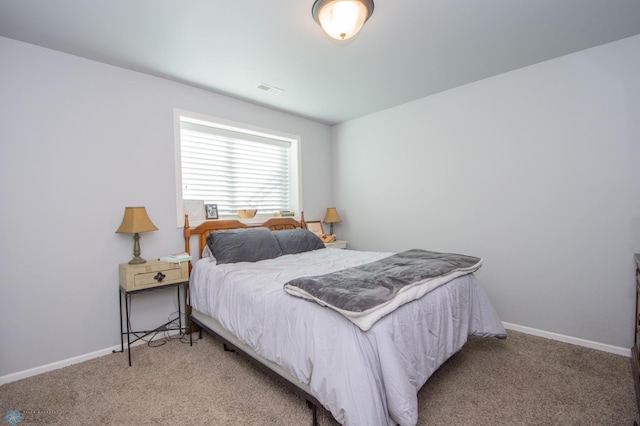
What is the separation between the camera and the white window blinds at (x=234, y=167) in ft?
10.8

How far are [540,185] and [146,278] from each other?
146 inches

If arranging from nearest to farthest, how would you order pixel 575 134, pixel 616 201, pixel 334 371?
pixel 334 371
pixel 616 201
pixel 575 134

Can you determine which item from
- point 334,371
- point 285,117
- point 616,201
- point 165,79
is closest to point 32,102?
point 165,79

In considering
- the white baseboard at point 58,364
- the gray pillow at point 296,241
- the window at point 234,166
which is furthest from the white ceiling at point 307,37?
the white baseboard at point 58,364

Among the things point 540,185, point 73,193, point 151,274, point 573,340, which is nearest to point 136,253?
point 151,274

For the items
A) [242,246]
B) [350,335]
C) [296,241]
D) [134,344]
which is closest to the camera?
[350,335]

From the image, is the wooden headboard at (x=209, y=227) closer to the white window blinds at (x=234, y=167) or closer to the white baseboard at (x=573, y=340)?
the white window blinds at (x=234, y=167)

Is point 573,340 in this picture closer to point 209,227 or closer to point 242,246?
point 242,246

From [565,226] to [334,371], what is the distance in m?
2.60

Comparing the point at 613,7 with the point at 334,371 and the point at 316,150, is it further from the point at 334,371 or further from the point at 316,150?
the point at 316,150

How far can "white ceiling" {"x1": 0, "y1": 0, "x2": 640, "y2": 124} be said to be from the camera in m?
1.96

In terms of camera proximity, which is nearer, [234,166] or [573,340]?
[573,340]

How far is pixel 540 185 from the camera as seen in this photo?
2.80 meters

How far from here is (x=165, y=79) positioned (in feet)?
9.77
